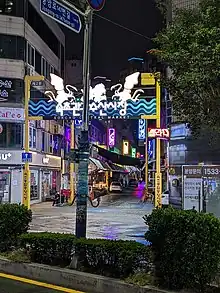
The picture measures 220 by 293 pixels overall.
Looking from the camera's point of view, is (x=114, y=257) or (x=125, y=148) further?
(x=125, y=148)

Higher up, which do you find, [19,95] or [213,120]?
[19,95]

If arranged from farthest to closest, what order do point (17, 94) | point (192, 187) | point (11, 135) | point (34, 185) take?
point (34, 185)
point (17, 94)
point (11, 135)
point (192, 187)

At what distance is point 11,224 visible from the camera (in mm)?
8719

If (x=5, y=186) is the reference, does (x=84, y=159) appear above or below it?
above

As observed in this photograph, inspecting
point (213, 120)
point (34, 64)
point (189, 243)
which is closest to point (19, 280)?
point (189, 243)

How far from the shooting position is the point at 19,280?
24.8 ft

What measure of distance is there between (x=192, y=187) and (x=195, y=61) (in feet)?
25.3

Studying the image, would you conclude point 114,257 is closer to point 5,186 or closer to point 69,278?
point 69,278

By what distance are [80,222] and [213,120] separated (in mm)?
2873

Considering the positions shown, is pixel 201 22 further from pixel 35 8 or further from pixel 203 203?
pixel 35 8

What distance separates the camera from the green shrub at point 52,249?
26.1ft

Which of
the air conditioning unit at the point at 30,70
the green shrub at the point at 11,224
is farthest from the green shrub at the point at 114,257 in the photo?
the air conditioning unit at the point at 30,70

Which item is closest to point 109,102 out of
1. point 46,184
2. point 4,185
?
point 4,185

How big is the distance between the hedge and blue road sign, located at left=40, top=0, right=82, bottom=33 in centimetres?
365
